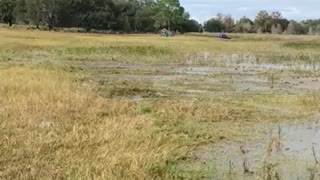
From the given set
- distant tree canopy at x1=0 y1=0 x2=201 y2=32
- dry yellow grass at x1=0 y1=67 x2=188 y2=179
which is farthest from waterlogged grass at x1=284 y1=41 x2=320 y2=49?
dry yellow grass at x1=0 y1=67 x2=188 y2=179

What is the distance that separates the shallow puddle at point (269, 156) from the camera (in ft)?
27.5

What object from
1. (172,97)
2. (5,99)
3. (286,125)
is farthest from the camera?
(172,97)

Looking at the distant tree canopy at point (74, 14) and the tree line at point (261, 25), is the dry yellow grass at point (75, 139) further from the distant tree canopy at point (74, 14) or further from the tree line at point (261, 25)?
the tree line at point (261, 25)

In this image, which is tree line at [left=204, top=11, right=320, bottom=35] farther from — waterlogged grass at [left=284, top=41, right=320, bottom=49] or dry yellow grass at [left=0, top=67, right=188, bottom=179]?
dry yellow grass at [left=0, top=67, right=188, bottom=179]

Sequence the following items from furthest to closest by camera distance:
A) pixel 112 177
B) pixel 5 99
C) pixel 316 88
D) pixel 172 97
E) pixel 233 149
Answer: pixel 316 88 < pixel 172 97 < pixel 5 99 < pixel 233 149 < pixel 112 177

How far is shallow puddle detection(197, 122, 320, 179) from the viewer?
8367 millimetres

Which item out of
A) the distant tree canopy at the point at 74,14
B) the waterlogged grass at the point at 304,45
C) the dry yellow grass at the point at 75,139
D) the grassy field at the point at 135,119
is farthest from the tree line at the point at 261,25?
the dry yellow grass at the point at 75,139

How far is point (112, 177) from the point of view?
7387 mm

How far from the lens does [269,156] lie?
9273mm

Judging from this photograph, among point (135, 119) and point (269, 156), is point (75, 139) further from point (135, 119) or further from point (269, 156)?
point (269, 156)

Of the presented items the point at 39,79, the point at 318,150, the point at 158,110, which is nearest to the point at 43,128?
the point at 158,110

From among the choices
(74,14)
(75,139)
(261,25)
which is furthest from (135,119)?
(261,25)

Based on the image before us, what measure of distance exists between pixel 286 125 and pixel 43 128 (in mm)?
5771

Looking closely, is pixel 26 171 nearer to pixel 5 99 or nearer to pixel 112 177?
pixel 112 177
